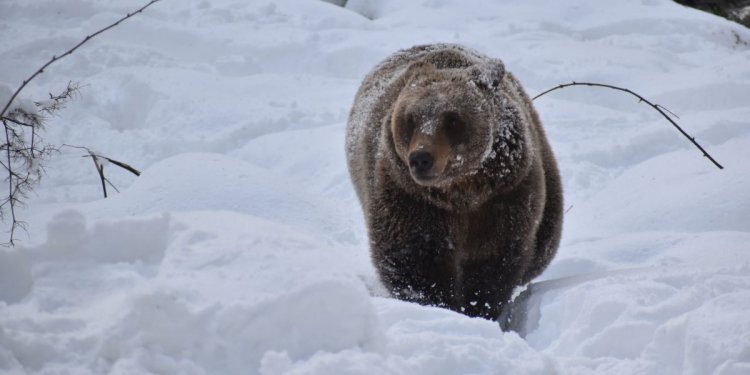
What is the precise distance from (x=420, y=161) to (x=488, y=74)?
2.60ft

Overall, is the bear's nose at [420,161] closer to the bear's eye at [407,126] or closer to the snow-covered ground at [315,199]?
the bear's eye at [407,126]

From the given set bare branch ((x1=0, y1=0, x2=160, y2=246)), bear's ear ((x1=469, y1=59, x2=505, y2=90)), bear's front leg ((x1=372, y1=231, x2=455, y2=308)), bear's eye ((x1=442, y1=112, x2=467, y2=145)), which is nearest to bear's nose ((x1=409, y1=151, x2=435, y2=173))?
bear's eye ((x1=442, y1=112, x2=467, y2=145))

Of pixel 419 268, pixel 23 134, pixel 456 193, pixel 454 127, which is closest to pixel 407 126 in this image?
pixel 454 127

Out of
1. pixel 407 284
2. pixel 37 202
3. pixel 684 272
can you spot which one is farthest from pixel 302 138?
pixel 684 272

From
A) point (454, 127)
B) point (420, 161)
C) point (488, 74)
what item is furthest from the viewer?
point (488, 74)

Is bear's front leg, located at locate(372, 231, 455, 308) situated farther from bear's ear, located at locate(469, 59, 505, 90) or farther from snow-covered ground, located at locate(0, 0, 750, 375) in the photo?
bear's ear, located at locate(469, 59, 505, 90)

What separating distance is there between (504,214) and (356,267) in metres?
1.36

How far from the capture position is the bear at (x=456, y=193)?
4.19 metres

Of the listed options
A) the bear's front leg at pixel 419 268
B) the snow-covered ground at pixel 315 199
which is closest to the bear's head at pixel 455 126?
the bear's front leg at pixel 419 268

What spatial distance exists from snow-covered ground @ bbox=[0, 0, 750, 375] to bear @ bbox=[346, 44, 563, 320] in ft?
1.53

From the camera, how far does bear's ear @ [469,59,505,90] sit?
174 inches

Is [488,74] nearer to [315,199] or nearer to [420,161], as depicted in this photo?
[420,161]

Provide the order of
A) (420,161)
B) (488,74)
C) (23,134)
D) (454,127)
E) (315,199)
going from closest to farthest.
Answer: (420,161)
(454,127)
(23,134)
(488,74)
(315,199)

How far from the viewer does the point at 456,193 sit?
4324 millimetres
